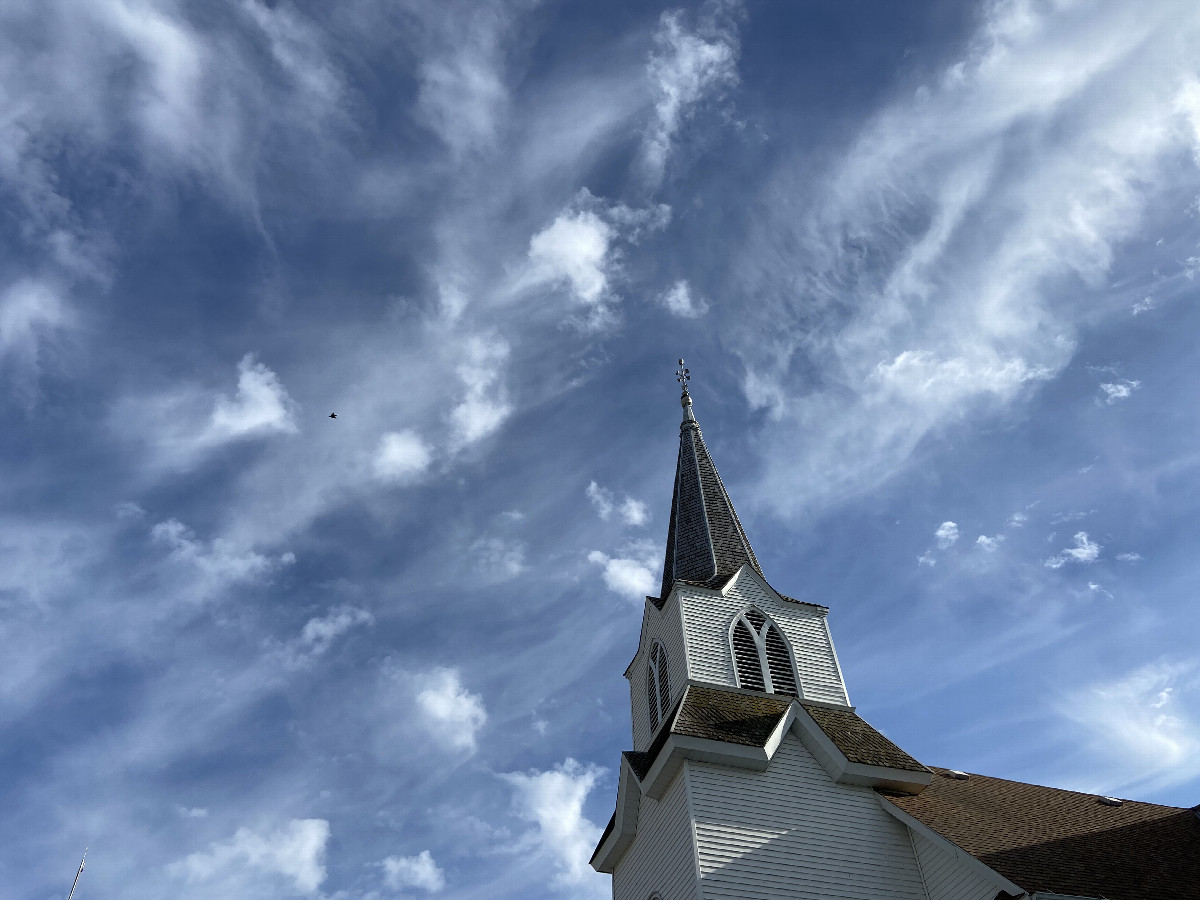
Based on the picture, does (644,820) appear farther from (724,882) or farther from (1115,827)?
(1115,827)

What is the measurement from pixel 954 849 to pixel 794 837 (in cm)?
313

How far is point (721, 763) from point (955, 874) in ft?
16.6

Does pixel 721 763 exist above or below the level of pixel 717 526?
below

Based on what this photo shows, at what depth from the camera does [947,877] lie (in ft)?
60.9

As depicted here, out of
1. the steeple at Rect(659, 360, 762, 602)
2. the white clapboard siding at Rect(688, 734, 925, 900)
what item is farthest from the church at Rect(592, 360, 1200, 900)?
the steeple at Rect(659, 360, 762, 602)

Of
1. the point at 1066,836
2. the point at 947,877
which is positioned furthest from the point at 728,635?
the point at 1066,836

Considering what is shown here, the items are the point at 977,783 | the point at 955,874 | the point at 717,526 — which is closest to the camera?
the point at 955,874

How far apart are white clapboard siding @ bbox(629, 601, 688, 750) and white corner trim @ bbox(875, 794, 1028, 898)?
566cm

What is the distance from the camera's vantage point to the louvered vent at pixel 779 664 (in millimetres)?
24078

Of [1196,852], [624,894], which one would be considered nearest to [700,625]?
[624,894]

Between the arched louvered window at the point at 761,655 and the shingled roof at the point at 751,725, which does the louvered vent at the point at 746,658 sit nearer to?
the arched louvered window at the point at 761,655

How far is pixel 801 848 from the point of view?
18.9 m

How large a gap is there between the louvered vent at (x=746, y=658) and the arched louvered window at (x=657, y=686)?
1985 mm

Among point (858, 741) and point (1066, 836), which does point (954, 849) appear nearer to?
point (858, 741)
